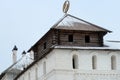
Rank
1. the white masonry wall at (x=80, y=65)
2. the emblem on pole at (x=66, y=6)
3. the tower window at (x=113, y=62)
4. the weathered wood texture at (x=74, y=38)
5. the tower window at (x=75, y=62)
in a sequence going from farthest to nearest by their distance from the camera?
1. the emblem on pole at (x=66, y=6)
2. the tower window at (x=113, y=62)
3. the weathered wood texture at (x=74, y=38)
4. the tower window at (x=75, y=62)
5. the white masonry wall at (x=80, y=65)

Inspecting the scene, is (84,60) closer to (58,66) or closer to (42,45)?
(58,66)

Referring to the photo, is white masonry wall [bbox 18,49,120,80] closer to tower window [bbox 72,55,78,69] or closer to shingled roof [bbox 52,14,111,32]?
tower window [bbox 72,55,78,69]

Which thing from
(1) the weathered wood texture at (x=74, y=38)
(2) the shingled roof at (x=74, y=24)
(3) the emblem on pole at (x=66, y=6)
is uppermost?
(3) the emblem on pole at (x=66, y=6)

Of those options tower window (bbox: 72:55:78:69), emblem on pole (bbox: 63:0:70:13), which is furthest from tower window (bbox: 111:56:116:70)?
emblem on pole (bbox: 63:0:70:13)

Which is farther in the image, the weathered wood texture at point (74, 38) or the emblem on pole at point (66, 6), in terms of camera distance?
the emblem on pole at point (66, 6)

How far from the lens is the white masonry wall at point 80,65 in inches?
Result: 1714

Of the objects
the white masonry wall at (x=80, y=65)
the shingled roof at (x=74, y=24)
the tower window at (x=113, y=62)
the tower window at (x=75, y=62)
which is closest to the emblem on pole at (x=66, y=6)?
the shingled roof at (x=74, y=24)

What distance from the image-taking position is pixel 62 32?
4512 cm

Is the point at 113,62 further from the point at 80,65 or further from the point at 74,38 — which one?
the point at 74,38

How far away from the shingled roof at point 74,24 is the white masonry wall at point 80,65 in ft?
6.71

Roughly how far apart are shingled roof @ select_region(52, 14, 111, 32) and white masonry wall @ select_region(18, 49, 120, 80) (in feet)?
6.71

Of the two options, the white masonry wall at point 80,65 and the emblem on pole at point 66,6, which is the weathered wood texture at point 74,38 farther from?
the emblem on pole at point 66,6

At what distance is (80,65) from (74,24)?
12.9ft

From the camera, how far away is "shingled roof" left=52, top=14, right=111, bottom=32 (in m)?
45.3
